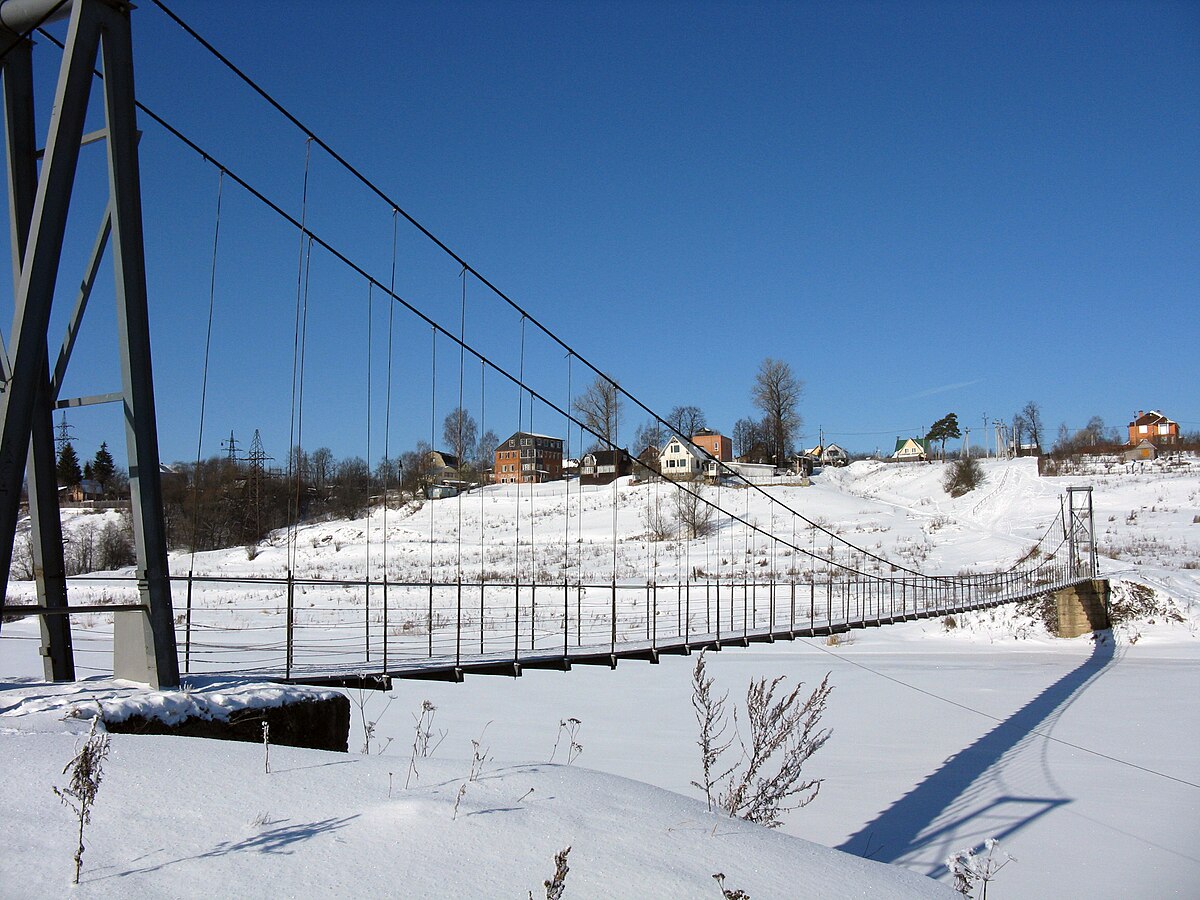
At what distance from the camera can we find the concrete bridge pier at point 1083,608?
18.9 m

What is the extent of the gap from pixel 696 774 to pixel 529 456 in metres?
18.0

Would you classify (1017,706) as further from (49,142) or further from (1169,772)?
(49,142)

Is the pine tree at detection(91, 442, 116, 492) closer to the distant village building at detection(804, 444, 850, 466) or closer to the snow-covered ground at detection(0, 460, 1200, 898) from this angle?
the snow-covered ground at detection(0, 460, 1200, 898)

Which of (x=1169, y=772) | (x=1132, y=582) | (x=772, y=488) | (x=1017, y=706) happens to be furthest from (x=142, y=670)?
(x=772, y=488)

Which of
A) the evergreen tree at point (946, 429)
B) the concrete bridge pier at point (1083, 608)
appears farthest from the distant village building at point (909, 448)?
the concrete bridge pier at point (1083, 608)

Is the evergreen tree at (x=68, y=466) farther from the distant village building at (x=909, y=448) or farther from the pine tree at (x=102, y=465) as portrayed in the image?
the distant village building at (x=909, y=448)

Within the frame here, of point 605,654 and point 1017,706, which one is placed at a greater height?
point 605,654

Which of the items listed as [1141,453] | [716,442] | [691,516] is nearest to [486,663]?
[691,516]

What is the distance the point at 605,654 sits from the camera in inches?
254

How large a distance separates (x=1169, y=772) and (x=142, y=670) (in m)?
10.4

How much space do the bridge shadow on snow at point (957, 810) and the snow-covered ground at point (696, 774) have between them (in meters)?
0.04

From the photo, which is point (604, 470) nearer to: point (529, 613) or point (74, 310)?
point (529, 613)

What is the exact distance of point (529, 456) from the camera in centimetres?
2659

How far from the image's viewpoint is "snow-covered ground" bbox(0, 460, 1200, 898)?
7.06 feet
